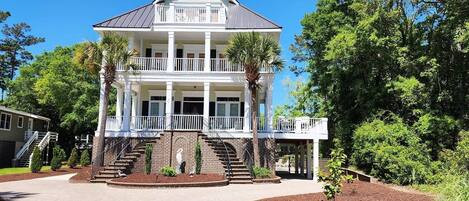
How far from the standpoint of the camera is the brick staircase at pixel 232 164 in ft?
66.8

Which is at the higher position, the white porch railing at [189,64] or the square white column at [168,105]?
the white porch railing at [189,64]

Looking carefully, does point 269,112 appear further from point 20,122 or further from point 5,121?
point 20,122

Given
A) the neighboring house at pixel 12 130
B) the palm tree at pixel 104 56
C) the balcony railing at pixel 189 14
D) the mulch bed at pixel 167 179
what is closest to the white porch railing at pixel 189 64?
the balcony railing at pixel 189 14

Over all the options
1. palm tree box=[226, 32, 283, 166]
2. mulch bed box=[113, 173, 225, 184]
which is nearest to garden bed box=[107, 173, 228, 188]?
mulch bed box=[113, 173, 225, 184]

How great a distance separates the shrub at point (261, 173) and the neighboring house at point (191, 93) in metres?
0.53

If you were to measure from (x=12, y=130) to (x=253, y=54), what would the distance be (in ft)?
87.7

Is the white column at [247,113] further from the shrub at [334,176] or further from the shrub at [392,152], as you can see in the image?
the shrub at [334,176]

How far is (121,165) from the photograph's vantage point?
2120cm

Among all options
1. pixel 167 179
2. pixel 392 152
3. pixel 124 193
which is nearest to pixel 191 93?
pixel 167 179

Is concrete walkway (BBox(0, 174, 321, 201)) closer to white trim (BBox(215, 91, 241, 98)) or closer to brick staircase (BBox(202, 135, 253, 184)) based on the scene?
brick staircase (BBox(202, 135, 253, 184))

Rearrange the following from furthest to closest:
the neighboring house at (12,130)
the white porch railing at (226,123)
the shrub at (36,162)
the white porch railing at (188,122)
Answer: the neighboring house at (12,130) → the shrub at (36,162) → the white porch railing at (226,123) → the white porch railing at (188,122)

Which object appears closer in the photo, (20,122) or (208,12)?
(208,12)

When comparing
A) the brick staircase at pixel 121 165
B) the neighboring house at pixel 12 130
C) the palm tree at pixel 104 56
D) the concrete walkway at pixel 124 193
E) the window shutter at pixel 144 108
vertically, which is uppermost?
the palm tree at pixel 104 56

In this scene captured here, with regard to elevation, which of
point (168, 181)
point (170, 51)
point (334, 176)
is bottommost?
point (168, 181)
